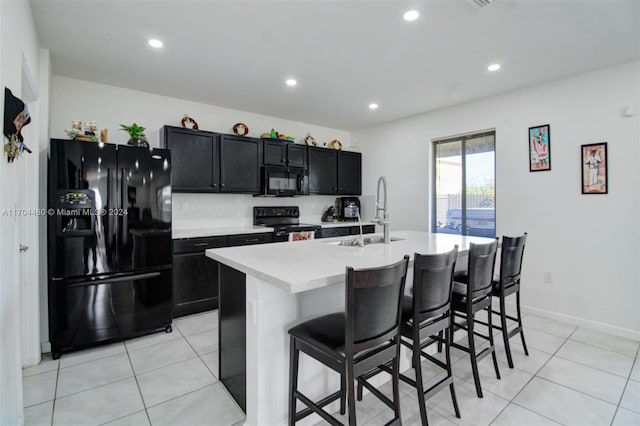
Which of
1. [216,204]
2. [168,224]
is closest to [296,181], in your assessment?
[216,204]

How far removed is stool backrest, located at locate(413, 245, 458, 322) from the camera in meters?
1.62

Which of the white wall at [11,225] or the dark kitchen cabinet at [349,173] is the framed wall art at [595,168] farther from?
the white wall at [11,225]

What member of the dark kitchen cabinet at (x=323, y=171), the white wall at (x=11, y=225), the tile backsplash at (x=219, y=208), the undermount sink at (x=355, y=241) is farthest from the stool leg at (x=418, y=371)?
the dark kitchen cabinet at (x=323, y=171)

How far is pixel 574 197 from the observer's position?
10.9 ft

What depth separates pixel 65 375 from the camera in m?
2.33

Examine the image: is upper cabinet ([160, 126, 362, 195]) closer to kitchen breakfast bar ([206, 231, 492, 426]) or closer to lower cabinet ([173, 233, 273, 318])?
lower cabinet ([173, 233, 273, 318])

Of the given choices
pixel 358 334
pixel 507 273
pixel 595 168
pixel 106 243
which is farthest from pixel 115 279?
pixel 595 168

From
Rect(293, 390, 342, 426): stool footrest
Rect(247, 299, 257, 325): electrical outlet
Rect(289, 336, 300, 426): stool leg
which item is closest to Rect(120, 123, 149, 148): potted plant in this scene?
Rect(247, 299, 257, 325): electrical outlet

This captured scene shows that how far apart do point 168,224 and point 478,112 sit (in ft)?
13.2

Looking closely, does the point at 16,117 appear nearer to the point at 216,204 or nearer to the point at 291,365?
the point at 291,365

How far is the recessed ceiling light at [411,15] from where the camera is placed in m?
2.20

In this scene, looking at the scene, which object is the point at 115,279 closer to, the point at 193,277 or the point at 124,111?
the point at 193,277

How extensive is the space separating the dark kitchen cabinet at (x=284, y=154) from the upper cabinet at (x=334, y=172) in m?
0.20

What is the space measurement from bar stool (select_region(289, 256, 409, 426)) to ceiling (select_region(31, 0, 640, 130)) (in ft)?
6.21
